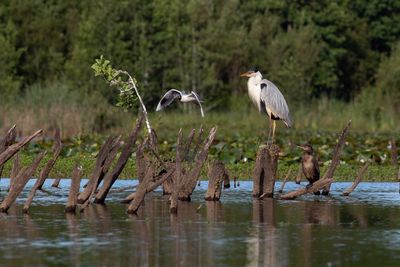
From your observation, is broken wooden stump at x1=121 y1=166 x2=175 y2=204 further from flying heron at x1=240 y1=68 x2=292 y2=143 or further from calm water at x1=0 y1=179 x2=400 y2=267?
flying heron at x1=240 y1=68 x2=292 y2=143

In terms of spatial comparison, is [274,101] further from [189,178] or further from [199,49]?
[199,49]

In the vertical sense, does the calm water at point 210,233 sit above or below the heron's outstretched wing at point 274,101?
below

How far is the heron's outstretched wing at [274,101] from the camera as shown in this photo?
20.3m

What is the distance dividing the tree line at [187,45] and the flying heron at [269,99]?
2339cm

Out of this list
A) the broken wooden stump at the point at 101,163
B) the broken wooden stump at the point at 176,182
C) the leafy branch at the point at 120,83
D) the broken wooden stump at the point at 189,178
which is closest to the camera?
the broken wooden stump at the point at 176,182

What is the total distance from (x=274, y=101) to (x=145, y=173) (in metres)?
4.88

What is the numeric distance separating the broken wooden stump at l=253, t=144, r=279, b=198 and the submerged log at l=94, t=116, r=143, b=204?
6.94ft

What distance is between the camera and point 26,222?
47.9ft

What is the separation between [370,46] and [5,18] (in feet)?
59.6

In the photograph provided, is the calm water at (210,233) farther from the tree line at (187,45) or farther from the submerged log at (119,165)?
the tree line at (187,45)

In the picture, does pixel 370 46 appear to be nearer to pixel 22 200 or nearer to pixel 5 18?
pixel 5 18

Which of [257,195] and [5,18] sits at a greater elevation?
[5,18]

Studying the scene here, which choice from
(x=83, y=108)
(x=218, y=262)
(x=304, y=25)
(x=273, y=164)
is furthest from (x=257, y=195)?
(x=304, y=25)

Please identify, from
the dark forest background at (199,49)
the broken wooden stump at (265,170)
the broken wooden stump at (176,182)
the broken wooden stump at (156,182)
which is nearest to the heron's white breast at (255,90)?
the broken wooden stump at (265,170)
